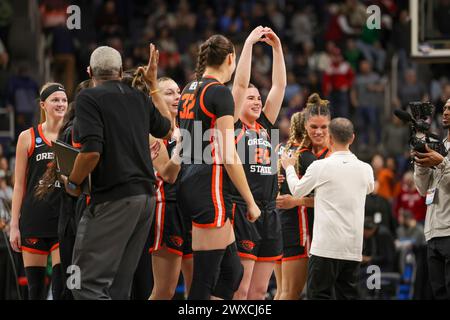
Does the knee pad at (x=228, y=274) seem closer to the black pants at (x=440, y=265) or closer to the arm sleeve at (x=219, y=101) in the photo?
the arm sleeve at (x=219, y=101)

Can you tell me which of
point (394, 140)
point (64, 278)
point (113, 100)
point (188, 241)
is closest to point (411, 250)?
point (394, 140)

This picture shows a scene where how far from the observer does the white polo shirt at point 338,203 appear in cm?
718

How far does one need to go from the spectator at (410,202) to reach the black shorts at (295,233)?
22.7 feet

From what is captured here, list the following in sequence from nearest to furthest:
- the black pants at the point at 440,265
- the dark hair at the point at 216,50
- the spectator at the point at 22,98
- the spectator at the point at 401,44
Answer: the dark hair at the point at 216,50, the black pants at the point at 440,265, the spectator at the point at 22,98, the spectator at the point at 401,44

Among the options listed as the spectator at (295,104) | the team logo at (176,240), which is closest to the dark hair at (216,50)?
the team logo at (176,240)

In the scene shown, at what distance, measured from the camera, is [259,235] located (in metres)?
7.38

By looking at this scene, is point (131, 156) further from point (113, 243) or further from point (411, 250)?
point (411, 250)

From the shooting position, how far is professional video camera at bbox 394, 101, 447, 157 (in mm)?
6992

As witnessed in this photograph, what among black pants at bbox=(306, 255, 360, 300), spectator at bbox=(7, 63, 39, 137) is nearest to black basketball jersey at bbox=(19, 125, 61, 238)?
black pants at bbox=(306, 255, 360, 300)

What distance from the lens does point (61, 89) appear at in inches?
304

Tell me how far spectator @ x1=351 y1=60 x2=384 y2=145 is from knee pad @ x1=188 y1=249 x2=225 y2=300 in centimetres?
1205

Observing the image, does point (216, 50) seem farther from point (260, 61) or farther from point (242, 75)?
point (260, 61)

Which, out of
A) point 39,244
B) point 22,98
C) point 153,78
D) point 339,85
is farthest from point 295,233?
point 339,85

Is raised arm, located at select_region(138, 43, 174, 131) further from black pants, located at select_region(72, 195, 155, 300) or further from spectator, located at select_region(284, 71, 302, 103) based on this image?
spectator, located at select_region(284, 71, 302, 103)
